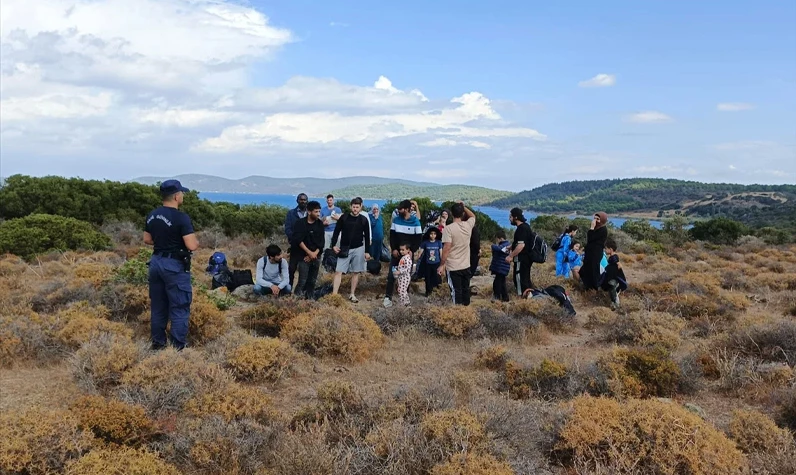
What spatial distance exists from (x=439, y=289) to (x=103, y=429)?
599cm

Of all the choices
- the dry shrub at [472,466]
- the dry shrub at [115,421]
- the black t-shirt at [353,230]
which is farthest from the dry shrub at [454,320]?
the dry shrub at [115,421]

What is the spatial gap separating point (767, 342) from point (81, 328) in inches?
302

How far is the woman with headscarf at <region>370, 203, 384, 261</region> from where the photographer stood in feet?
33.1

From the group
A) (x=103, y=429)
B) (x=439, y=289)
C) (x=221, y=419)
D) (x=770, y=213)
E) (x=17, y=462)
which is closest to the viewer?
(x=17, y=462)

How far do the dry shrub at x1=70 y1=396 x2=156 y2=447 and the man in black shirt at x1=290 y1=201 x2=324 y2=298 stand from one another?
4477 millimetres

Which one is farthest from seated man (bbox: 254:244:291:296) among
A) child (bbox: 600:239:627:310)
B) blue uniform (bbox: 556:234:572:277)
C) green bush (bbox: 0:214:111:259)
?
green bush (bbox: 0:214:111:259)

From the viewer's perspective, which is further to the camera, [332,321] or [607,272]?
[607,272]

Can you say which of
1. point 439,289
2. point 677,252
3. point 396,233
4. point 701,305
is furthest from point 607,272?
point 677,252

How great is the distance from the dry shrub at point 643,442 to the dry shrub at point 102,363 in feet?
12.2

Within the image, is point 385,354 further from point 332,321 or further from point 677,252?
point 677,252

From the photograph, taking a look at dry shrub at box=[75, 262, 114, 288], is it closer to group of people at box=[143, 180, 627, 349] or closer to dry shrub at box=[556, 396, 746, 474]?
group of people at box=[143, 180, 627, 349]

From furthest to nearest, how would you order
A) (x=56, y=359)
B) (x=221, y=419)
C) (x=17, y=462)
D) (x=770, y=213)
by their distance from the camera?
(x=770, y=213) < (x=56, y=359) < (x=221, y=419) < (x=17, y=462)

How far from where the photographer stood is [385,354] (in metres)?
6.04

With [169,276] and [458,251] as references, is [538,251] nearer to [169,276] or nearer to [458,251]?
[458,251]
